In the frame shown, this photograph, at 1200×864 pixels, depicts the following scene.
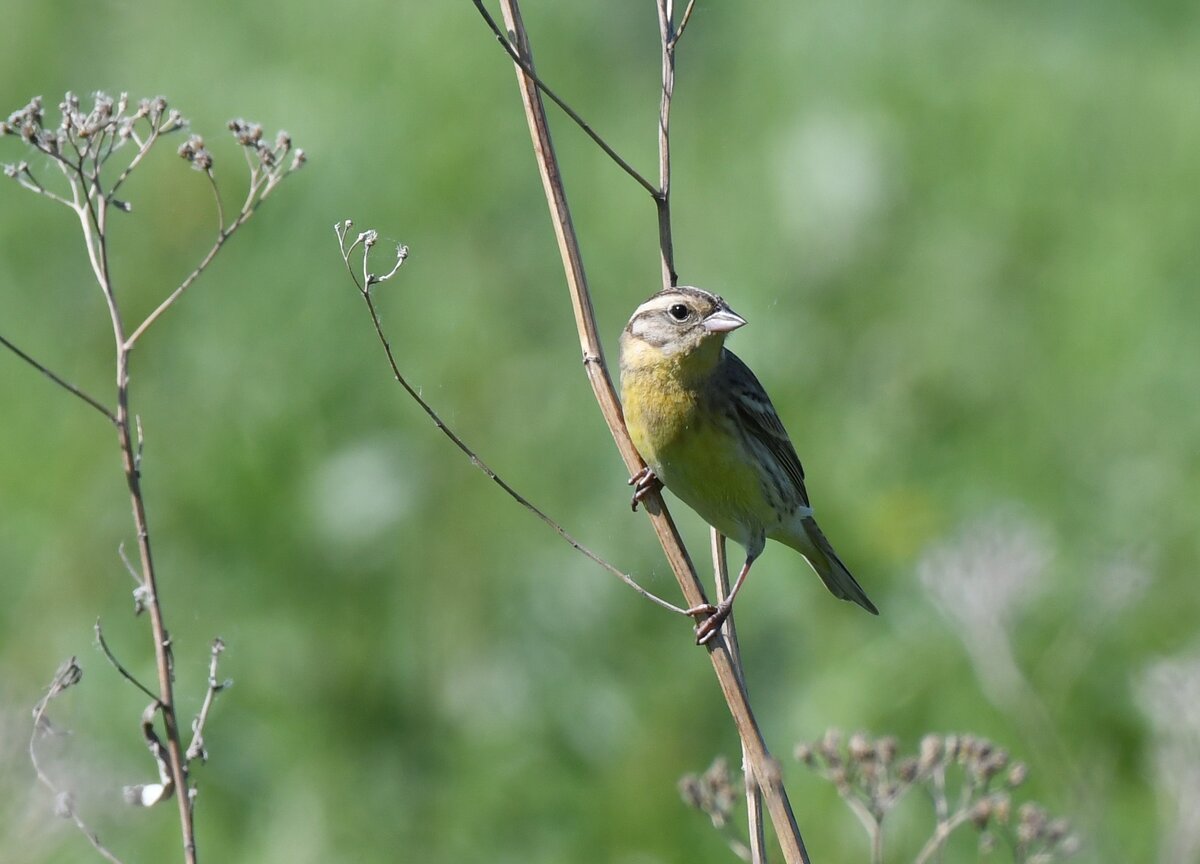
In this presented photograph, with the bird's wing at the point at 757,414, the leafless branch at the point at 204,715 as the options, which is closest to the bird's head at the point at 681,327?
the bird's wing at the point at 757,414

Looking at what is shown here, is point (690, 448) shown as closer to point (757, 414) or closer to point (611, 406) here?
point (757, 414)

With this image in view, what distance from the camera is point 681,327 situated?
4410 millimetres

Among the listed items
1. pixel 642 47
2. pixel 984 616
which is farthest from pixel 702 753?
pixel 642 47

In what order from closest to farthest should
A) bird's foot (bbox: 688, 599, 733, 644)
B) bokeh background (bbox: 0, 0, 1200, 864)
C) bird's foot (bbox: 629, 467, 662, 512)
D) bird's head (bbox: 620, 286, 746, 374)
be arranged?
bird's foot (bbox: 688, 599, 733, 644) < bird's foot (bbox: 629, 467, 662, 512) < bird's head (bbox: 620, 286, 746, 374) < bokeh background (bbox: 0, 0, 1200, 864)

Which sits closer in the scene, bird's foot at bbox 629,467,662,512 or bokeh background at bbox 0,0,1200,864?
bird's foot at bbox 629,467,662,512

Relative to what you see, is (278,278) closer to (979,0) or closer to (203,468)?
(203,468)

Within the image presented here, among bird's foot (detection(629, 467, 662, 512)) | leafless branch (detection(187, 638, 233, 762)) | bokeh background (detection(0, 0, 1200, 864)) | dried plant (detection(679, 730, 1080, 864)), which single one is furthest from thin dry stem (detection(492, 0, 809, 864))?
bokeh background (detection(0, 0, 1200, 864))

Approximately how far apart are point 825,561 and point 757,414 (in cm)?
64

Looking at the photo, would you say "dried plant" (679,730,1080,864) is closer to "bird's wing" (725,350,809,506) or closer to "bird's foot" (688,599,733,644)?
"bird's foot" (688,599,733,644)

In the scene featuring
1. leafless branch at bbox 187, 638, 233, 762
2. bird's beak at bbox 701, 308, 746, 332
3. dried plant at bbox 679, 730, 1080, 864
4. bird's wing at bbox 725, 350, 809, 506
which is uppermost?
bird's wing at bbox 725, 350, 809, 506

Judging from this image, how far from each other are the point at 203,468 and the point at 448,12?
4.32 meters

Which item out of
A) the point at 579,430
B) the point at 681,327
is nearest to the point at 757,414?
the point at 681,327

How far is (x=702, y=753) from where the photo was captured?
18.5 feet

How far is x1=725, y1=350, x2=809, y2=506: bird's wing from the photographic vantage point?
467 cm
